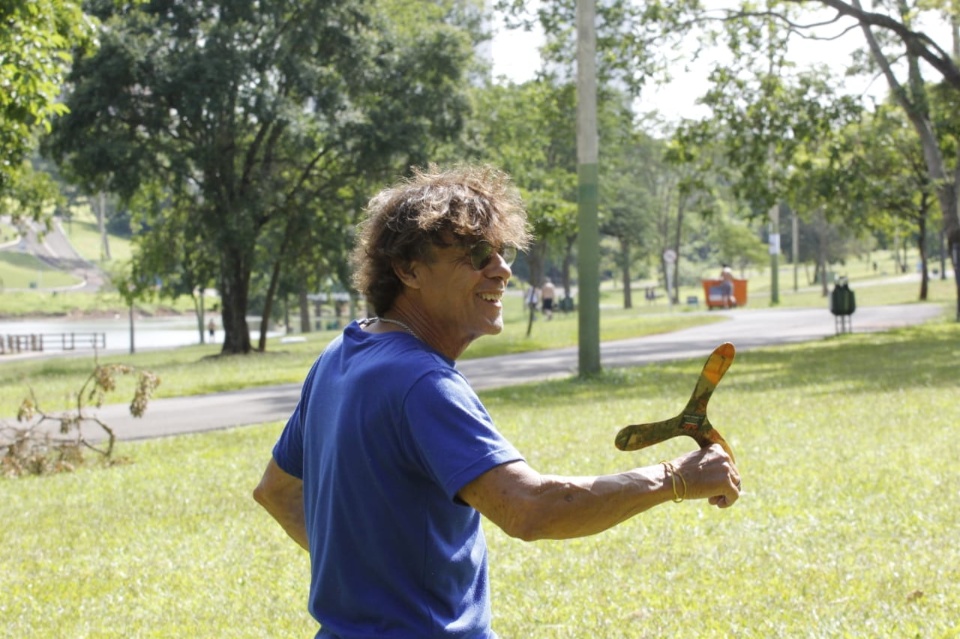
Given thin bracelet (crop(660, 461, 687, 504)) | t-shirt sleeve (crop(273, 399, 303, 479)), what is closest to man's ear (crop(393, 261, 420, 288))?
t-shirt sleeve (crop(273, 399, 303, 479))

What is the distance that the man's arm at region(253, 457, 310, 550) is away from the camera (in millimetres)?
3314

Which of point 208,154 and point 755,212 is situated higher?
point 208,154

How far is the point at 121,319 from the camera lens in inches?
3863

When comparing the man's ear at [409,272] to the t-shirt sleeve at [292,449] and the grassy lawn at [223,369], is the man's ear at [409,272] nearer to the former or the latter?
the t-shirt sleeve at [292,449]

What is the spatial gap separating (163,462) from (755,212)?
51.2ft

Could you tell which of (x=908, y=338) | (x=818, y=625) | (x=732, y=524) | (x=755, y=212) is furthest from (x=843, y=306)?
(x=818, y=625)

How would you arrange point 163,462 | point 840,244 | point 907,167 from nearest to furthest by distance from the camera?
point 163,462, point 907,167, point 840,244

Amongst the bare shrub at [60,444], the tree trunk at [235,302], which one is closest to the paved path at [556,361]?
the bare shrub at [60,444]

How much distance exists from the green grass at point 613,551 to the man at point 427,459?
306 centimetres

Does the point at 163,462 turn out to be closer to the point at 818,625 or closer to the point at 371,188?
the point at 818,625

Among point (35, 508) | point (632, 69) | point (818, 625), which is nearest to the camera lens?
point (818, 625)

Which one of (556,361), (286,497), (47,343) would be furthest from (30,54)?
(47,343)

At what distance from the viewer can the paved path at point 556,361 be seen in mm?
16000

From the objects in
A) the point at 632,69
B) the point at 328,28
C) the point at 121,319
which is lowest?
the point at 121,319
